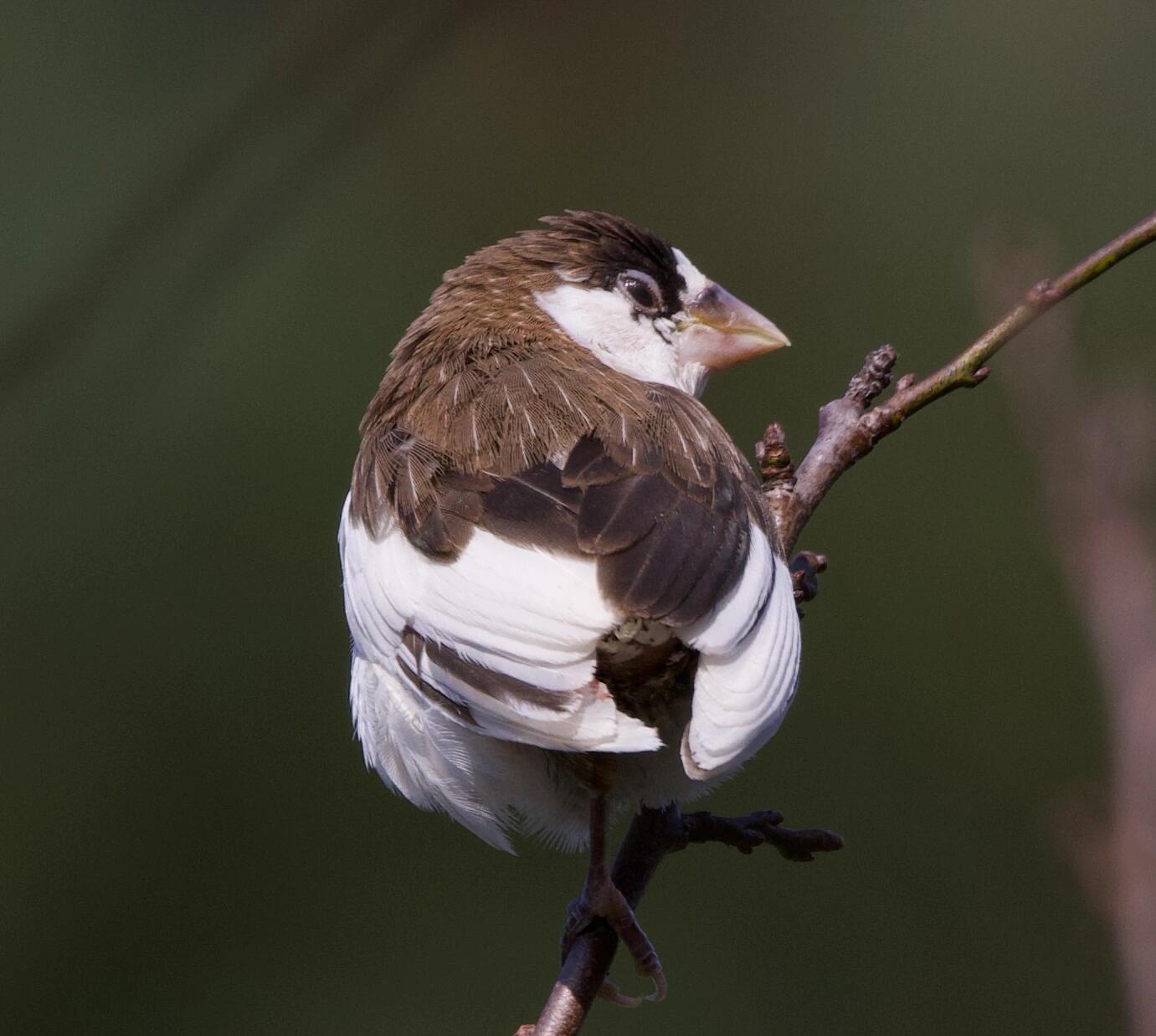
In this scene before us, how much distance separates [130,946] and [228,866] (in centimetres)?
58

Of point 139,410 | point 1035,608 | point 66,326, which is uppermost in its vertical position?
point 66,326

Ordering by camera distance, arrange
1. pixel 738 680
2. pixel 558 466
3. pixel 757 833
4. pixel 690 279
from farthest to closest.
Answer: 1. pixel 690 279
2. pixel 757 833
3. pixel 558 466
4. pixel 738 680

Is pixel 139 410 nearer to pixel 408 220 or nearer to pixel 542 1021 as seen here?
pixel 408 220

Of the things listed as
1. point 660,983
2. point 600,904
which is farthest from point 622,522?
point 660,983

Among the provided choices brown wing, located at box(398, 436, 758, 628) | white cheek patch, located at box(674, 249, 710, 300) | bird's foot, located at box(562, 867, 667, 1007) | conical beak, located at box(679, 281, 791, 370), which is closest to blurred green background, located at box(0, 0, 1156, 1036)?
white cheek patch, located at box(674, 249, 710, 300)

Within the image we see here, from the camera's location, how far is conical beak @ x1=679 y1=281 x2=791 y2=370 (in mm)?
3900

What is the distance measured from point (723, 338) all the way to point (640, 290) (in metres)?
0.24

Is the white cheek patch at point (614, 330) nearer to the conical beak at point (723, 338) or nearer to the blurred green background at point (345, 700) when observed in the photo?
the conical beak at point (723, 338)

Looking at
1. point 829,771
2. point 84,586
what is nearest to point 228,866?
point 84,586

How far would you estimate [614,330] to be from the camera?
383cm

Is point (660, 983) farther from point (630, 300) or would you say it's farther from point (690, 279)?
point (690, 279)

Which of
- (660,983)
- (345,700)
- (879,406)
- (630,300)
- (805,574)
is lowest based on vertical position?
(345,700)

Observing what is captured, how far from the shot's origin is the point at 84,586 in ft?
22.8

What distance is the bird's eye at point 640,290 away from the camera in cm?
391
